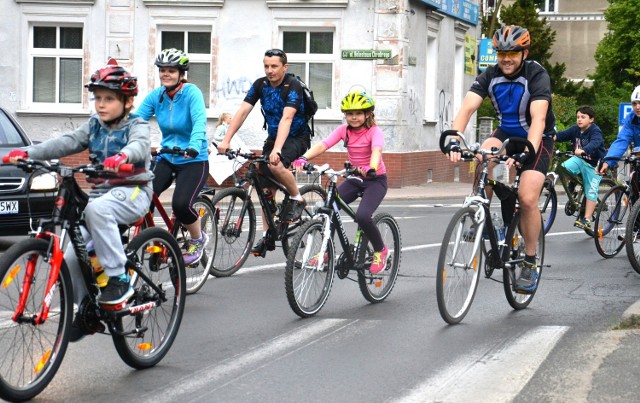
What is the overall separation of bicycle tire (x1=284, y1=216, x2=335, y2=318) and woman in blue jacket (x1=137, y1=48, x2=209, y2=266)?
48.6 inches

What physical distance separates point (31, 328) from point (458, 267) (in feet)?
10.7

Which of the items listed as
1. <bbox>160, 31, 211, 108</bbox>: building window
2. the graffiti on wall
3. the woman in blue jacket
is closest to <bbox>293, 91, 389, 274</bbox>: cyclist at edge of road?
the woman in blue jacket

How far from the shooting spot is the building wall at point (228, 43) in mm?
26312

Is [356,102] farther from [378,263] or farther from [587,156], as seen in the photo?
[587,156]

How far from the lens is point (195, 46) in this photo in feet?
88.2

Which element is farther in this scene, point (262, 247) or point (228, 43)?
point (228, 43)

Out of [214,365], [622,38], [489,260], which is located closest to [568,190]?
[489,260]

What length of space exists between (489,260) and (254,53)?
1867 cm

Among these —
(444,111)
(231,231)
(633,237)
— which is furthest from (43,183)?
(444,111)

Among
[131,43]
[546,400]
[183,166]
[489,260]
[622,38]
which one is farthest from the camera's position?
[622,38]

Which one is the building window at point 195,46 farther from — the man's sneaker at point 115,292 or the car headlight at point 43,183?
the man's sneaker at point 115,292

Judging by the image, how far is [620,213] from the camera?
12.9 meters

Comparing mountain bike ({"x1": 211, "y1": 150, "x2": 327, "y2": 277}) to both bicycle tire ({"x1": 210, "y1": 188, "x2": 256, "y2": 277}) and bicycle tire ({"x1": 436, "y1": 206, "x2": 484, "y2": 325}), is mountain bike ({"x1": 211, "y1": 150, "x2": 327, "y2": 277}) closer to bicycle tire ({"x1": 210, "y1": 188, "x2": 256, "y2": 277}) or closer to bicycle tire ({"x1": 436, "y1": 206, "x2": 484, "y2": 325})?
bicycle tire ({"x1": 210, "y1": 188, "x2": 256, "y2": 277})

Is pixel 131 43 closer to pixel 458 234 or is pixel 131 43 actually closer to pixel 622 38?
pixel 458 234
